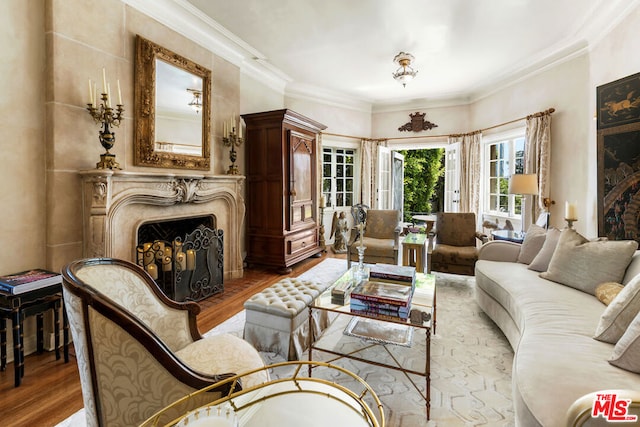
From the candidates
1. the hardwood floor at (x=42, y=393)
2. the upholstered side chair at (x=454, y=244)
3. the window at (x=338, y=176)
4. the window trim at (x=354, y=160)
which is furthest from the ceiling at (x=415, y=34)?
the hardwood floor at (x=42, y=393)

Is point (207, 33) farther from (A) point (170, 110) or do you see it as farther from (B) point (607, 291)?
(B) point (607, 291)

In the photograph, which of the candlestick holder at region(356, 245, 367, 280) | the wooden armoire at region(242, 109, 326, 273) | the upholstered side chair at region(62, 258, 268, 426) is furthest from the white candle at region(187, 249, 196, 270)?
the upholstered side chair at region(62, 258, 268, 426)

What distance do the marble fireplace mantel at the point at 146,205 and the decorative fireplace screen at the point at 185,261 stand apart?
207mm

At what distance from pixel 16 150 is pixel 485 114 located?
6.22 meters

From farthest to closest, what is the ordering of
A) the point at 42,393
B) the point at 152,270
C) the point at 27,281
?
the point at 152,270 → the point at 27,281 → the point at 42,393

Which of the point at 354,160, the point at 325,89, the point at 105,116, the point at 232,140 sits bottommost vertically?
the point at 105,116

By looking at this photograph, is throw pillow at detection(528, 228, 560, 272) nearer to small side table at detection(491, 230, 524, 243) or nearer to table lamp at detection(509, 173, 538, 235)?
small side table at detection(491, 230, 524, 243)

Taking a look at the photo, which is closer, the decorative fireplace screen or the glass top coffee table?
the glass top coffee table

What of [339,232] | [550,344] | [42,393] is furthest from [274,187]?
[550,344]

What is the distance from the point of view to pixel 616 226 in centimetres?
298

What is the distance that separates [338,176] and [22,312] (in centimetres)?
512

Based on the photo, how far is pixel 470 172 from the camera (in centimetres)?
551

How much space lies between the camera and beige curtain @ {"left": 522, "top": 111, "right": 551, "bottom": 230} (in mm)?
4027

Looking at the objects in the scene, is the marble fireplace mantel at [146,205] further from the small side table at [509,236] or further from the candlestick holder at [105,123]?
the small side table at [509,236]
